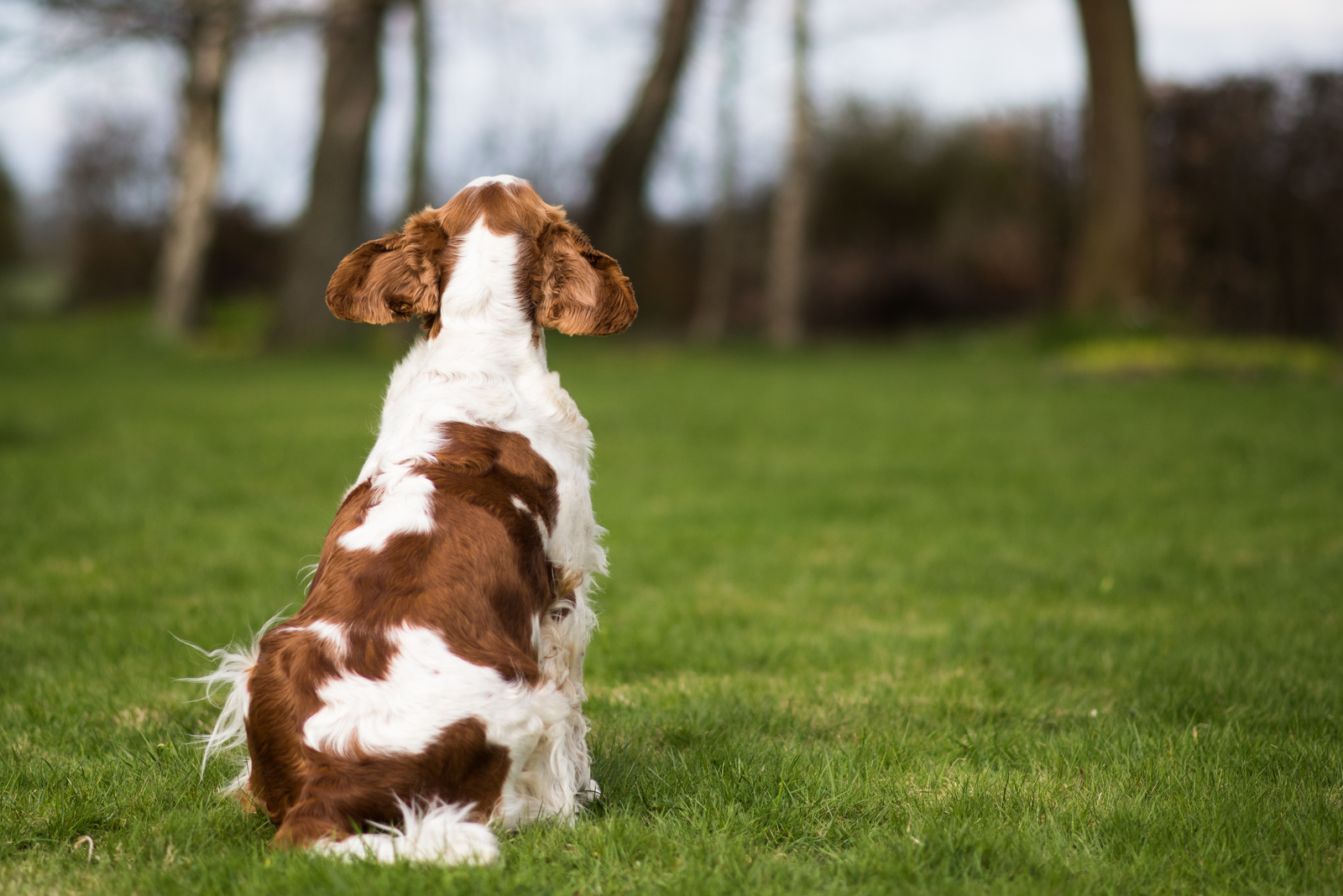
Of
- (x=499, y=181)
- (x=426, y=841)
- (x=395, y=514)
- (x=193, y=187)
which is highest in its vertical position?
(x=193, y=187)

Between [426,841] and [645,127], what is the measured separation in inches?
623

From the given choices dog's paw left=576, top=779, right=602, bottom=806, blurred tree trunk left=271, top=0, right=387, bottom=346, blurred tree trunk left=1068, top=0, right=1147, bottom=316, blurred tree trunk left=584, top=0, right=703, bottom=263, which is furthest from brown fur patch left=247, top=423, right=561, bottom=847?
blurred tree trunk left=271, top=0, right=387, bottom=346

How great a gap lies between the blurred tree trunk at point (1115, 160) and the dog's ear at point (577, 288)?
12.2 meters

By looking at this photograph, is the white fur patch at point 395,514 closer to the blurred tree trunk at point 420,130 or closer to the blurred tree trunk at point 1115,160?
the blurred tree trunk at point 1115,160

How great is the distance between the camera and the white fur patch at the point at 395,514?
2504mm

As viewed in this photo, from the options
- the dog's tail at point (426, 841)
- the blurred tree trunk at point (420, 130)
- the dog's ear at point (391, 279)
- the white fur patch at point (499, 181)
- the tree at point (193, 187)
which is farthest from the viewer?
the tree at point (193, 187)

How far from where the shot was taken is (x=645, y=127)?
675 inches

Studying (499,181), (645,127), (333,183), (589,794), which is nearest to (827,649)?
(589,794)

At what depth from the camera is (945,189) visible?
80.3ft

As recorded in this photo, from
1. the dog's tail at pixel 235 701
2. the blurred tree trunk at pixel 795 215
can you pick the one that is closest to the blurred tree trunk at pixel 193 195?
the blurred tree trunk at pixel 795 215

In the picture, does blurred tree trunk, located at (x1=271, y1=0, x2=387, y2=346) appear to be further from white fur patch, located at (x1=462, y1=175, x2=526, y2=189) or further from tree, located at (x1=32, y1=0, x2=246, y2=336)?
white fur patch, located at (x1=462, y1=175, x2=526, y2=189)

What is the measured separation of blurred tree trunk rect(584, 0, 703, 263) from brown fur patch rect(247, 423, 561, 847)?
48.1 ft

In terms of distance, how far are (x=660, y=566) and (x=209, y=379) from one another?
970 centimetres

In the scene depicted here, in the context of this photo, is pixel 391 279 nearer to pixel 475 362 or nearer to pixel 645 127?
pixel 475 362
